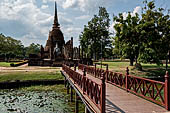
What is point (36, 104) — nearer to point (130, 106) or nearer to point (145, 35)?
point (130, 106)

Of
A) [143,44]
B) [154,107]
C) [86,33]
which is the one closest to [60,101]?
[154,107]

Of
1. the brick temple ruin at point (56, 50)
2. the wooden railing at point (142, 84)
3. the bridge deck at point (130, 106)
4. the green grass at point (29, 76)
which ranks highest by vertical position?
the brick temple ruin at point (56, 50)

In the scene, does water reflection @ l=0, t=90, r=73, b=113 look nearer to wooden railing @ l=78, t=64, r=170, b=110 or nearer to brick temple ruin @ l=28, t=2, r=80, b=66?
wooden railing @ l=78, t=64, r=170, b=110

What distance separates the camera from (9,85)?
58.5 ft

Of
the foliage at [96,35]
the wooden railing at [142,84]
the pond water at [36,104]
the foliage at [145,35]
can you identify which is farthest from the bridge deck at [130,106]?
the foliage at [96,35]

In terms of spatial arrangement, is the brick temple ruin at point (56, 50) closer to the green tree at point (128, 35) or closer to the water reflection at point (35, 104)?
the green tree at point (128, 35)

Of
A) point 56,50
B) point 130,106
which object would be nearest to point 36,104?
point 130,106

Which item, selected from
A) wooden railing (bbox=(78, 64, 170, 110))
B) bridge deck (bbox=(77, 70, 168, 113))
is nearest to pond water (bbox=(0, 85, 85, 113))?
wooden railing (bbox=(78, 64, 170, 110))

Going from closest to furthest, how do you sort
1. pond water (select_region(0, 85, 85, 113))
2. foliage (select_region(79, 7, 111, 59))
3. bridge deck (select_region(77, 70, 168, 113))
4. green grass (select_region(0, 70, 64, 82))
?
bridge deck (select_region(77, 70, 168, 113)), pond water (select_region(0, 85, 85, 113)), green grass (select_region(0, 70, 64, 82)), foliage (select_region(79, 7, 111, 59))

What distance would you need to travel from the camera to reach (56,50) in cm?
3753

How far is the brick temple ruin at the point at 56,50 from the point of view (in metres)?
32.9

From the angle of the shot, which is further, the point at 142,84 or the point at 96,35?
the point at 96,35

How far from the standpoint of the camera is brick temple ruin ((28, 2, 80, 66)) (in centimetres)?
3288

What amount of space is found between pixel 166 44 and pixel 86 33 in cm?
3069
